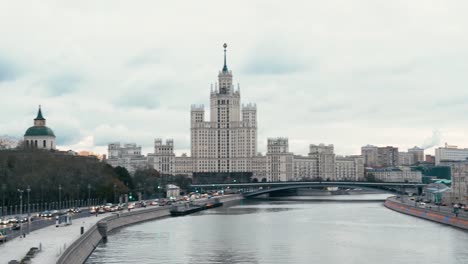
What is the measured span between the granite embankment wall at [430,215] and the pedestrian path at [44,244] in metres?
38.4

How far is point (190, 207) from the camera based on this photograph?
12412cm

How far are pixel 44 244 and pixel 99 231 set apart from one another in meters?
17.7

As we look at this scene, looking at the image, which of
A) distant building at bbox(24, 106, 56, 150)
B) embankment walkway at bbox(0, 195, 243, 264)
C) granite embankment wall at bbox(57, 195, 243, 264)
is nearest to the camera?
embankment walkway at bbox(0, 195, 243, 264)

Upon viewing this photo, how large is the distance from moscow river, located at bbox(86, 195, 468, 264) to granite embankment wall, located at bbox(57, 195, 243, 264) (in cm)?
99

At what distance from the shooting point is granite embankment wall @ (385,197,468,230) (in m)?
81.6

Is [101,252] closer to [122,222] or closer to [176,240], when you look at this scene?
[176,240]

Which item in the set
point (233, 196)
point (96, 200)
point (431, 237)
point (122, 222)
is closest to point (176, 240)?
point (122, 222)

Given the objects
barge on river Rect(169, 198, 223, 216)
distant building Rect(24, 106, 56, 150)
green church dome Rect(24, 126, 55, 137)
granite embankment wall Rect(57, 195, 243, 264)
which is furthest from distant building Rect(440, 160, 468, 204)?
green church dome Rect(24, 126, 55, 137)

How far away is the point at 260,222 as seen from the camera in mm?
94562

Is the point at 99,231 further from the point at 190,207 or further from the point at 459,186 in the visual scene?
the point at 459,186

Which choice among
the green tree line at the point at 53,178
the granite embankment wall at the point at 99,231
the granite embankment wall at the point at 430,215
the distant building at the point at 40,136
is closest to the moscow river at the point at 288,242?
the granite embankment wall at the point at 99,231

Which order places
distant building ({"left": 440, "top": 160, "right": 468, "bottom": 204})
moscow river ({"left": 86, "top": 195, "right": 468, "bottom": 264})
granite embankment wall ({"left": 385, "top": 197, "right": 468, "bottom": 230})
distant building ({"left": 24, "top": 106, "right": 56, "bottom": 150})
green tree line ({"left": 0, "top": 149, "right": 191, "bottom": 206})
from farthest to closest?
distant building ({"left": 24, "top": 106, "right": 56, "bottom": 150})
distant building ({"left": 440, "top": 160, "right": 468, "bottom": 204})
green tree line ({"left": 0, "top": 149, "right": 191, "bottom": 206})
granite embankment wall ({"left": 385, "top": 197, "right": 468, "bottom": 230})
moscow river ({"left": 86, "top": 195, "right": 468, "bottom": 264})

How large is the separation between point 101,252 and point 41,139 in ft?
404

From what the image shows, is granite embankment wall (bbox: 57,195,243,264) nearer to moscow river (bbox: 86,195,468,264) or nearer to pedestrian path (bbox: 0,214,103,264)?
pedestrian path (bbox: 0,214,103,264)
